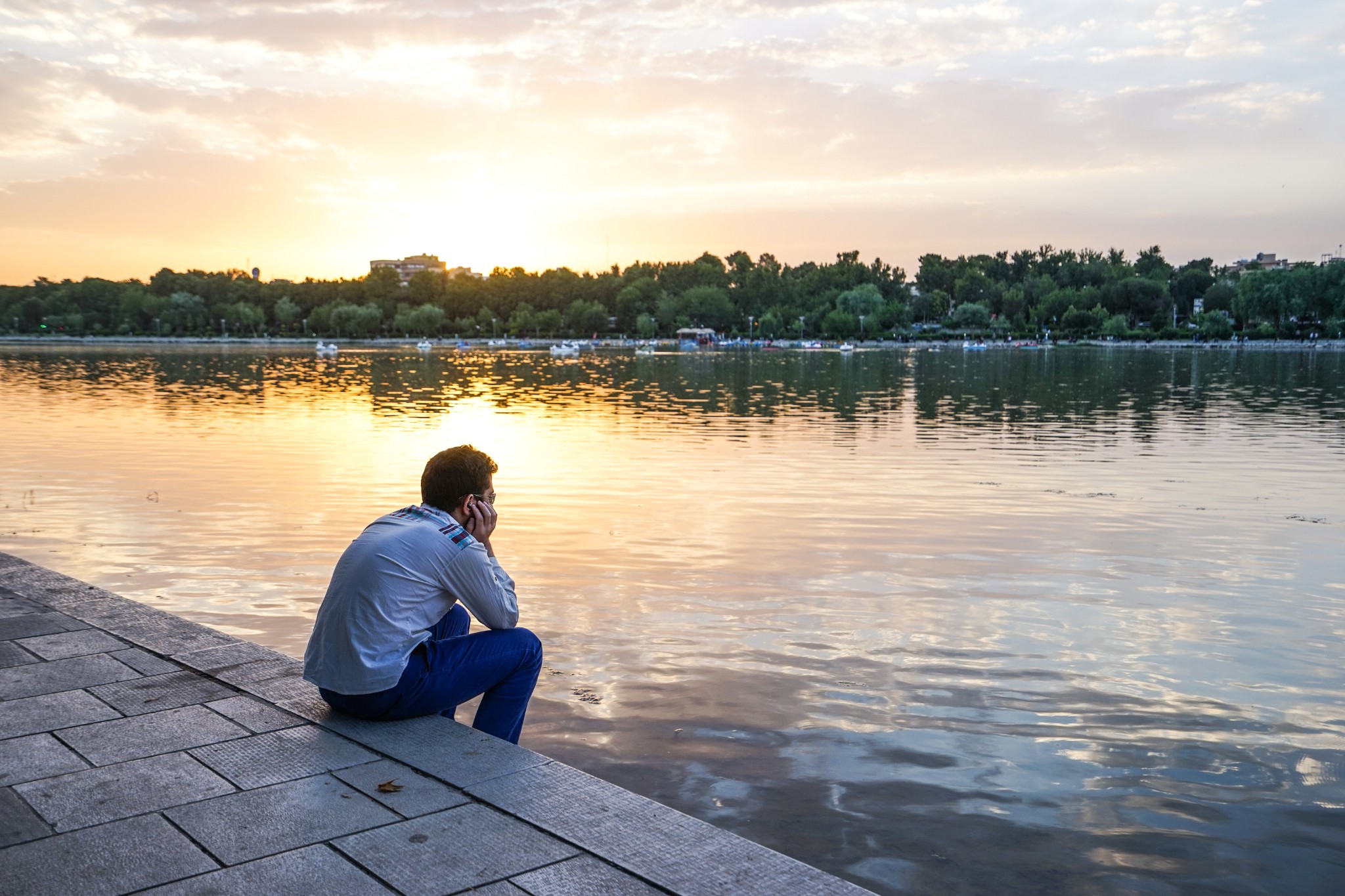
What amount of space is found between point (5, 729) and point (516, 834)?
262 cm

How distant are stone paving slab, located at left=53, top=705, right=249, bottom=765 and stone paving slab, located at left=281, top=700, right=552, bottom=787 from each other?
364 mm

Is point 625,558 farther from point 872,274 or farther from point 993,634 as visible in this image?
point 872,274

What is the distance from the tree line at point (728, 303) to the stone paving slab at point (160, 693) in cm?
14312

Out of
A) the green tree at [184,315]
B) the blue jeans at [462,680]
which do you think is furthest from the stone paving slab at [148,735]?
the green tree at [184,315]

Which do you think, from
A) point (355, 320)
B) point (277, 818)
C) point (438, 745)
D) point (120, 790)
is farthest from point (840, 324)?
point (277, 818)

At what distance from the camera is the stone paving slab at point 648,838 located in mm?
3449

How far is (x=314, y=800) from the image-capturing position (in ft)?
13.3

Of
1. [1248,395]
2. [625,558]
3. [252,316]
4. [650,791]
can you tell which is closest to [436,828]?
[650,791]

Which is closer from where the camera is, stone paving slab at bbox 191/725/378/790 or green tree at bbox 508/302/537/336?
stone paving slab at bbox 191/725/378/790

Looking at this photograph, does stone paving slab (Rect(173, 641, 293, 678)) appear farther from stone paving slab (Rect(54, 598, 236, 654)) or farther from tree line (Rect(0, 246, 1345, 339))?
tree line (Rect(0, 246, 1345, 339))

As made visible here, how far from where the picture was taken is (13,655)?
5906 millimetres

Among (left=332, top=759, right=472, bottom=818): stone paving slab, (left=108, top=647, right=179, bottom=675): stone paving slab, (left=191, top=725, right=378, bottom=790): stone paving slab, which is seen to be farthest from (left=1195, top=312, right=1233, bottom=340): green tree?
(left=332, top=759, right=472, bottom=818): stone paving slab

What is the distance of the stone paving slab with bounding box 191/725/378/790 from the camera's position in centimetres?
430

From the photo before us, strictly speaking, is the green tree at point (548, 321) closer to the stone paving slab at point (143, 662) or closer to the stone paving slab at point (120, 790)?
the stone paving slab at point (143, 662)
